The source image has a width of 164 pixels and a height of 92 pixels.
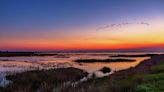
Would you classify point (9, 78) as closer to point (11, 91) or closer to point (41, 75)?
point (41, 75)

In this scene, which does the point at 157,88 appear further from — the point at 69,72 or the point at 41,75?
the point at 69,72

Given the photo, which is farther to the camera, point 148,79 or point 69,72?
point 69,72

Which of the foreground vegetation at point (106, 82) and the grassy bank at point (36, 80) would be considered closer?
the foreground vegetation at point (106, 82)

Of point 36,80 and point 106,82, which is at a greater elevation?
point 106,82

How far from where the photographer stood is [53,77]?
39688 mm

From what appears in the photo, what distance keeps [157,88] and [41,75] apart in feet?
84.6

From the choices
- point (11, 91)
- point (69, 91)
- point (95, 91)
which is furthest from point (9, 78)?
point (95, 91)

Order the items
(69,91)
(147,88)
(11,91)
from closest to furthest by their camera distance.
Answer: (147,88) → (69,91) → (11,91)

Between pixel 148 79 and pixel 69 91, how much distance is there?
5816mm

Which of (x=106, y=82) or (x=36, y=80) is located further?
(x=36, y=80)

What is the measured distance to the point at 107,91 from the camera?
16594mm

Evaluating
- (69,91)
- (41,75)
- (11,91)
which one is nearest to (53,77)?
(41,75)

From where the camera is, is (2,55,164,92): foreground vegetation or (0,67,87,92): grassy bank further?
(0,67,87,92): grassy bank

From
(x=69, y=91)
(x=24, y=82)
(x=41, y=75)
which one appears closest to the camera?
(x=69, y=91)
